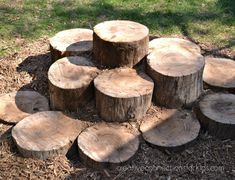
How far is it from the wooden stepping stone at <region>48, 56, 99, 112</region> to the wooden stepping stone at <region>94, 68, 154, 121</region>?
0.13 meters

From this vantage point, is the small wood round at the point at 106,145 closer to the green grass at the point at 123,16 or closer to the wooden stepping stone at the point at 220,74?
the wooden stepping stone at the point at 220,74

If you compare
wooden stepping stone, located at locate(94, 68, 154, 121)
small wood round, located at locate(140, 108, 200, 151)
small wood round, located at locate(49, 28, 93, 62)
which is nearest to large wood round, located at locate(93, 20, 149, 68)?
wooden stepping stone, located at locate(94, 68, 154, 121)

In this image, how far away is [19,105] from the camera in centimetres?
451

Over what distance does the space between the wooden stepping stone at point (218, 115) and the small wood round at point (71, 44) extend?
1.40 meters

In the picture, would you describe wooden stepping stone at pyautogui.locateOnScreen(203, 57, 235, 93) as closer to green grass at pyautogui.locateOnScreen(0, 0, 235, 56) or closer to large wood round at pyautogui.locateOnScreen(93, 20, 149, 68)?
large wood round at pyautogui.locateOnScreen(93, 20, 149, 68)

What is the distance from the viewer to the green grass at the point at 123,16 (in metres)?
6.06

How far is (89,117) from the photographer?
4211mm

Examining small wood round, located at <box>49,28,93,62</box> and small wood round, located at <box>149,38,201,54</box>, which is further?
small wood round, located at <box>49,28,93,62</box>

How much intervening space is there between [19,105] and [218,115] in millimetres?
2060

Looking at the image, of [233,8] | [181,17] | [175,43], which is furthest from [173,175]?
[233,8]

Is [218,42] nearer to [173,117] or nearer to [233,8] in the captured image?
[233,8]

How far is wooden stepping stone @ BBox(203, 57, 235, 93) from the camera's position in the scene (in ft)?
14.9

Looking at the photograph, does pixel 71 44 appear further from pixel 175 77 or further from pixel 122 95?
pixel 175 77

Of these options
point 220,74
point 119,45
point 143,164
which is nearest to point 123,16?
point 220,74
